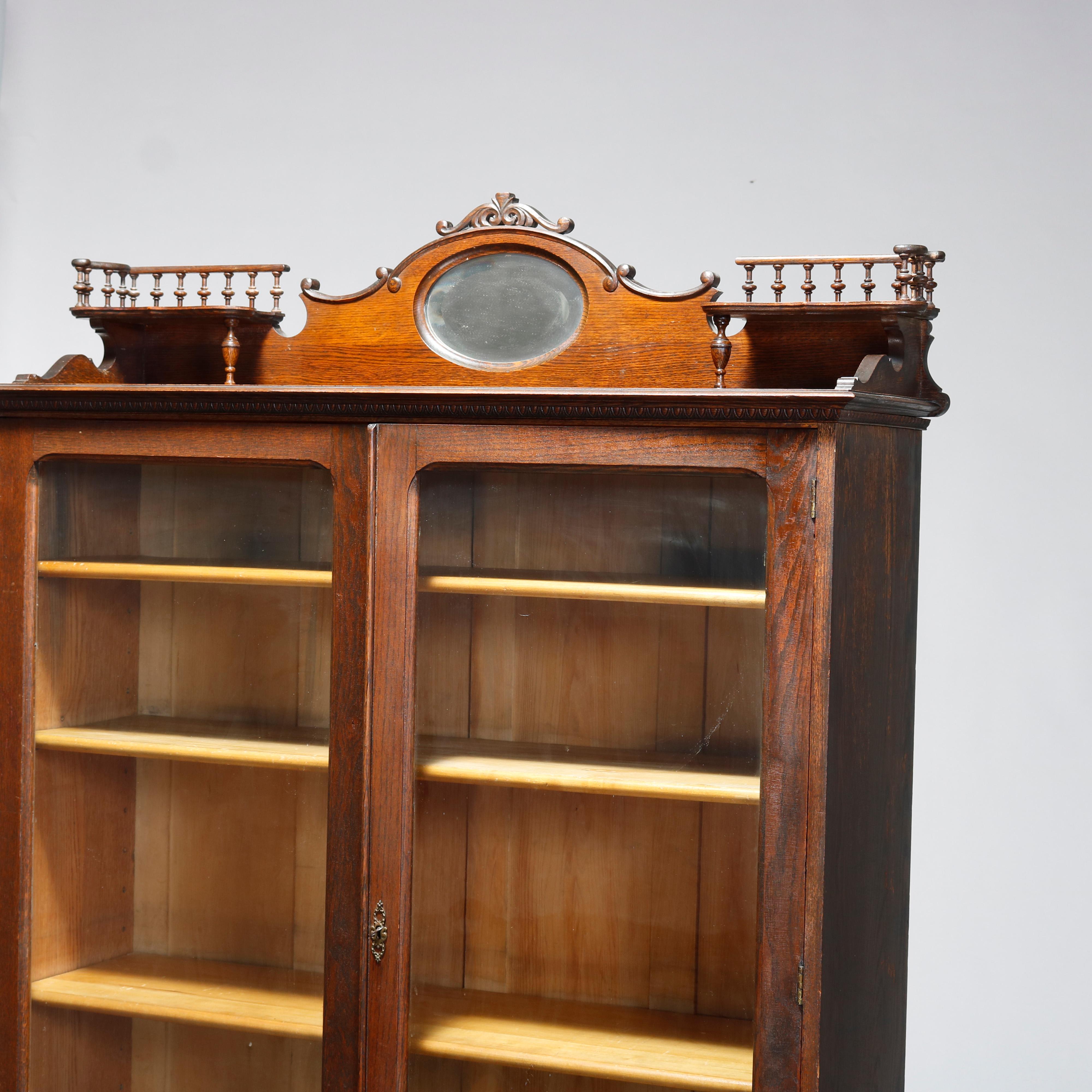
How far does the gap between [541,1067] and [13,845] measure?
83 centimetres

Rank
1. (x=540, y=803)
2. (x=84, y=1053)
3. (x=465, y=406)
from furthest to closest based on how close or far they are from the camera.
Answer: (x=84, y=1053) → (x=540, y=803) → (x=465, y=406)

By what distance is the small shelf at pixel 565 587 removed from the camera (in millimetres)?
1718

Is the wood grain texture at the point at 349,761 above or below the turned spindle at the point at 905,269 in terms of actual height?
below

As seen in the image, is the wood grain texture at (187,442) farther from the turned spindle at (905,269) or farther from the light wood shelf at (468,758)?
the turned spindle at (905,269)

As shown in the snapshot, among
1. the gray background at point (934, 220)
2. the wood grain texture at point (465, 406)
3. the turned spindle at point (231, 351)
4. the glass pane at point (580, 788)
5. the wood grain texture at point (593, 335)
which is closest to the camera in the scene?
the wood grain texture at point (465, 406)

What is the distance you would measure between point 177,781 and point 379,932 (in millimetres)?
438

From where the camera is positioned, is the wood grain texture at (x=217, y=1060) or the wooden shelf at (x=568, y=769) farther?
the wood grain texture at (x=217, y=1060)

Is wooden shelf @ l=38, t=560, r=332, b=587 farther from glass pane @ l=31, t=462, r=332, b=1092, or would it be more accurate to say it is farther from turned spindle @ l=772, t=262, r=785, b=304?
turned spindle @ l=772, t=262, r=785, b=304

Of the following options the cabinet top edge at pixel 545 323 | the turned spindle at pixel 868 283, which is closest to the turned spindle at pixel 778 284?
the cabinet top edge at pixel 545 323

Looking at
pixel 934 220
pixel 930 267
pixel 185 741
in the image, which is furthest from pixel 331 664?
pixel 934 220

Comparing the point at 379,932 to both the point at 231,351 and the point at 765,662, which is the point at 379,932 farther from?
the point at 231,351

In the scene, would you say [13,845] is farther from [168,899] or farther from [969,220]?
[969,220]

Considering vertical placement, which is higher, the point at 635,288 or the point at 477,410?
the point at 635,288

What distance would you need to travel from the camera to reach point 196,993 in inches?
76.2
